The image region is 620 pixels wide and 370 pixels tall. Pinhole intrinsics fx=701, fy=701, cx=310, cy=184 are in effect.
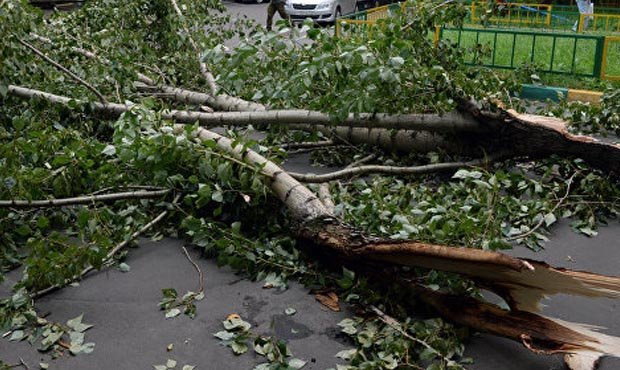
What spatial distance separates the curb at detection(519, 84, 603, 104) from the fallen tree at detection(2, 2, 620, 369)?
12.0 feet

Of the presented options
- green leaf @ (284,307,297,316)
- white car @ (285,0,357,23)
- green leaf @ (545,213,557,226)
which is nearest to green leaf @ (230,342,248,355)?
green leaf @ (284,307,297,316)

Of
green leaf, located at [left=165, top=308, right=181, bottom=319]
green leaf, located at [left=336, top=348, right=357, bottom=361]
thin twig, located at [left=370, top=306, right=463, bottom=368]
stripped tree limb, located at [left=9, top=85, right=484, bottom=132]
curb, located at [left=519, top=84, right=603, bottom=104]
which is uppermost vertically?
stripped tree limb, located at [left=9, top=85, right=484, bottom=132]

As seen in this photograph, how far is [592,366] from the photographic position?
2.73m

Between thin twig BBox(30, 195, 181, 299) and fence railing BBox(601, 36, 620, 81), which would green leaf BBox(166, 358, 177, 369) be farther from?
fence railing BBox(601, 36, 620, 81)

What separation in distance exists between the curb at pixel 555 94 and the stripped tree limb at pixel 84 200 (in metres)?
5.31

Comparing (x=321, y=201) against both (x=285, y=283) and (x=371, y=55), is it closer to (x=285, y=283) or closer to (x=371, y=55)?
(x=285, y=283)

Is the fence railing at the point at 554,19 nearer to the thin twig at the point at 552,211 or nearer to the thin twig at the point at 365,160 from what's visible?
the thin twig at the point at 365,160

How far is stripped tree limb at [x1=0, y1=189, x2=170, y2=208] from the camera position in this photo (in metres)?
3.94

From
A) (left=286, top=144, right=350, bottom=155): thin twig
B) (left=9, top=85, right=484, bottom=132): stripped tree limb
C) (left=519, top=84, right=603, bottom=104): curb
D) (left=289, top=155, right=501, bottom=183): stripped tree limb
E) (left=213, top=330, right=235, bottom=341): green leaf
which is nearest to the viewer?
(left=213, top=330, right=235, bottom=341): green leaf

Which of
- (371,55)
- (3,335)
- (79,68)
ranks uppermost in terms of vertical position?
(371,55)

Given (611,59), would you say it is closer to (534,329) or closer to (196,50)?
(196,50)

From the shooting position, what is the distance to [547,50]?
30.7 feet

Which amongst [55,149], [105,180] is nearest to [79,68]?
[55,149]

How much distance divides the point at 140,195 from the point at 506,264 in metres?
2.29
